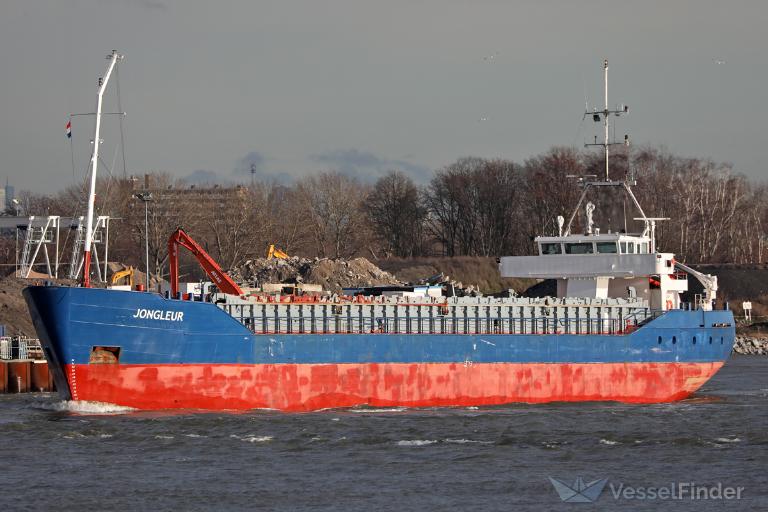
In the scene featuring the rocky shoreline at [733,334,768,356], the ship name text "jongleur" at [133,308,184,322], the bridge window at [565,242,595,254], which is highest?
the bridge window at [565,242,595,254]

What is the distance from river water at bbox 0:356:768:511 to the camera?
28.3 metres

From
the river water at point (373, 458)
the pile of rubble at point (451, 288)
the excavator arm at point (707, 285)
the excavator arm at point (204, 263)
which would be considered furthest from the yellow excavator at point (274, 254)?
the river water at point (373, 458)

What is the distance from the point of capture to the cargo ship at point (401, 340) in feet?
127

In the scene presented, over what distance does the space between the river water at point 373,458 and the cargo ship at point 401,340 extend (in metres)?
1.10

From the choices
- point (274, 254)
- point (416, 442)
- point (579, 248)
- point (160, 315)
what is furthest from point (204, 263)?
point (274, 254)

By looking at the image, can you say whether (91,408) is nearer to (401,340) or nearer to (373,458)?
(373,458)

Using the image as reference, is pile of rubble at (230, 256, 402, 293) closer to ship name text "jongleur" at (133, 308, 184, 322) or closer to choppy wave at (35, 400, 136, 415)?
ship name text "jongleur" at (133, 308, 184, 322)

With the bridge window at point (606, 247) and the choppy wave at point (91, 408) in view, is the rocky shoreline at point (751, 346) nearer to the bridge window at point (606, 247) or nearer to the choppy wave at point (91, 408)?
the bridge window at point (606, 247)

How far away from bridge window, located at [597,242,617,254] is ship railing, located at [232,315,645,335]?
3.21m

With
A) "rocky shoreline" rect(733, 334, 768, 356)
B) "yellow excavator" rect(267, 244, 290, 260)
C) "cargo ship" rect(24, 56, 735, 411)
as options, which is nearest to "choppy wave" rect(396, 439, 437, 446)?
"cargo ship" rect(24, 56, 735, 411)

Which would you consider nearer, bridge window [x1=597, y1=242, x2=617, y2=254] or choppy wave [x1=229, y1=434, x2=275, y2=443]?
choppy wave [x1=229, y1=434, x2=275, y2=443]

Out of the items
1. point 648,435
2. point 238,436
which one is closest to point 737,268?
point 648,435

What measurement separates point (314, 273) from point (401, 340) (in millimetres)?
38356

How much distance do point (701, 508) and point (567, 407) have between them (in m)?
17.6
